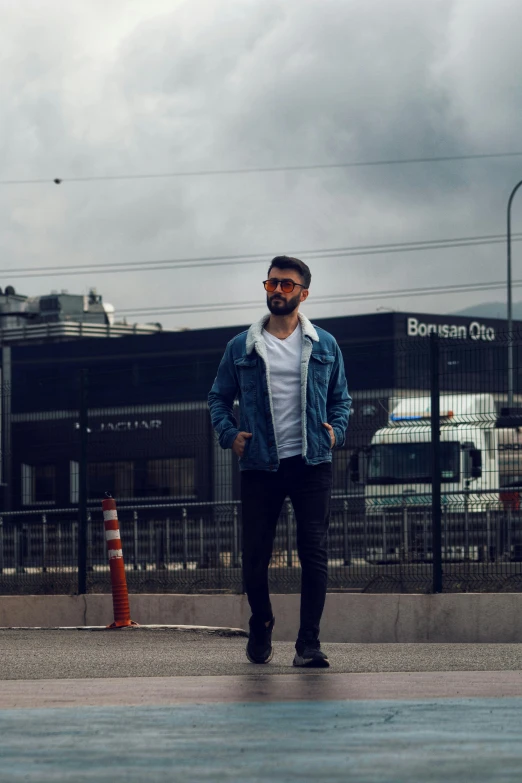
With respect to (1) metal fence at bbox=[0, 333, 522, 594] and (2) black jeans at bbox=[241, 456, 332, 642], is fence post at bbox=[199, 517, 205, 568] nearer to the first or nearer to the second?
(1) metal fence at bbox=[0, 333, 522, 594]

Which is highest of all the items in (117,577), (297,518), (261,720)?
(297,518)

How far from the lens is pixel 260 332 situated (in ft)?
22.2

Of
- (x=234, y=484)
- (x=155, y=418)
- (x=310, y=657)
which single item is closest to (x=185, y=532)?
(x=155, y=418)

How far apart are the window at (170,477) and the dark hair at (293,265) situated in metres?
4.90

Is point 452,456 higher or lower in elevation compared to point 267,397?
lower

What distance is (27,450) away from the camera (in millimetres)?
13023

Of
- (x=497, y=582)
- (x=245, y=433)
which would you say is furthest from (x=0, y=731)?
(x=497, y=582)

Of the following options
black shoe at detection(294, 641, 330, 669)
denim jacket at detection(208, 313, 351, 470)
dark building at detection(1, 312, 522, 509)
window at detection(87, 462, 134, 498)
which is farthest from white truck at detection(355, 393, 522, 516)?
black shoe at detection(294, 641, 330, 669)

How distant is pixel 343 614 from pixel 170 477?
2.30m

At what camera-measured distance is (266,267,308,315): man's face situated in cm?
666

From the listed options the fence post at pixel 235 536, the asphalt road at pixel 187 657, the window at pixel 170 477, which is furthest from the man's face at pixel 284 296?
the fence post at pixel 235 536

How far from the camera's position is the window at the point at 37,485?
512 inches

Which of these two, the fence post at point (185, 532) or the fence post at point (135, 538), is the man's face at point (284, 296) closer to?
the fence post at point (185, 532)

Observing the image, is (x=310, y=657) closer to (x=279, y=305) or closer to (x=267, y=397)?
(x=267, y=397)
